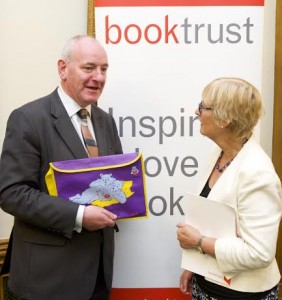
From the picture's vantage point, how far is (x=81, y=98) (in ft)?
5.37

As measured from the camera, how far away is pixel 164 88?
195 centimetres

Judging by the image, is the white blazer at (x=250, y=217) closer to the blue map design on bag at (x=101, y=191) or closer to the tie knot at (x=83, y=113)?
the blue map design on bag at (x=101, y=191)

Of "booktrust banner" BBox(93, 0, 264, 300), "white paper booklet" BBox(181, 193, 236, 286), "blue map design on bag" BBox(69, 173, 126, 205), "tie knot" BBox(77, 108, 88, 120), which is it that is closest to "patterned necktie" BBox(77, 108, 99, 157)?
"tie knot" BBox(77, 108, 88, 120)

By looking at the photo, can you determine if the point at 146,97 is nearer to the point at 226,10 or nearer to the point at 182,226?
the point at 226,10

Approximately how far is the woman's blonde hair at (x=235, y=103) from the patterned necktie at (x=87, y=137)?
1.61ft

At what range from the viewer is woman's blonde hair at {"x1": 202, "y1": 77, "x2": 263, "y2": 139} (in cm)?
143

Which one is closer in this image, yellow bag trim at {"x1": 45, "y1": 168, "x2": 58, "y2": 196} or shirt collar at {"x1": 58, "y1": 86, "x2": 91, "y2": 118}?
yellow bag trim at {"x1": 45, "y1": 168, "x2": 58, "y2": 196}

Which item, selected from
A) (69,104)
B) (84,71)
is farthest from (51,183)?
(84,71)

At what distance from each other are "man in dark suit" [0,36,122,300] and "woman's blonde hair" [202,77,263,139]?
0.48 m

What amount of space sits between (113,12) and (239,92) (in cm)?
79

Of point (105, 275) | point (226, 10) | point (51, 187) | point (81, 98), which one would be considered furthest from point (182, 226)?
point (226, 10)

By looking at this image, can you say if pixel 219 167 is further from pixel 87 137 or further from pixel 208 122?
pixel 87 137

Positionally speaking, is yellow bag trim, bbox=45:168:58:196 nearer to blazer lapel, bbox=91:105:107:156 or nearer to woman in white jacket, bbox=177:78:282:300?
blazer lapel, bbox=91:105:107:156

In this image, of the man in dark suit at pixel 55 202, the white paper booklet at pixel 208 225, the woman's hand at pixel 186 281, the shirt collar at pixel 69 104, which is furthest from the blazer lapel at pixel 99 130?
the woman's hand at pixel 186 281
